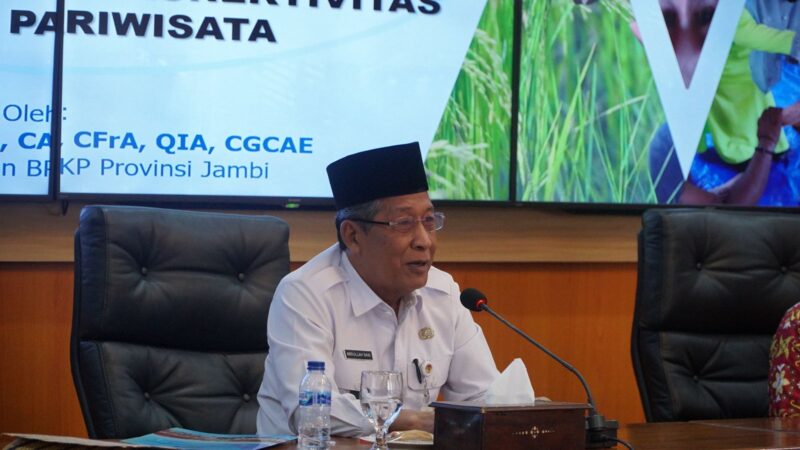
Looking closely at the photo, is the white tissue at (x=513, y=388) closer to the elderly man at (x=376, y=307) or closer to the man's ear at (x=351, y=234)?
the elderly man at (x=376, y=307)

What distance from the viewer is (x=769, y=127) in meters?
3.88

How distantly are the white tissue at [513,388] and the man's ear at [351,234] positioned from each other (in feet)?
1.96

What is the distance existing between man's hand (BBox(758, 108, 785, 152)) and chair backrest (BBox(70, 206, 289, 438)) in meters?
1.91

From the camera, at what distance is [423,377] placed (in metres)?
2.57

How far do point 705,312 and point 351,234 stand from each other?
3.34 feet

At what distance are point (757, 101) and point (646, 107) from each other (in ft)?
1.32

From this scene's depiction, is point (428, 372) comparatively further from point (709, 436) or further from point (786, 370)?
point (786, 370)

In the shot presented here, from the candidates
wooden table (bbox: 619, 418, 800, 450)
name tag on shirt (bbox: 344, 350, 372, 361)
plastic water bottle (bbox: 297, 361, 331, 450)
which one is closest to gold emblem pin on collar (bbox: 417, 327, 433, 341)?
name tag on shirt (bbox: 344, 350, 372, 361)

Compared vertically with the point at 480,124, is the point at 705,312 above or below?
below

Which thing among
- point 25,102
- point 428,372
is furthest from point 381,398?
point 25,102

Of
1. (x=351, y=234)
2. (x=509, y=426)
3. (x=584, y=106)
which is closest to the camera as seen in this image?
(x=509, y=426)

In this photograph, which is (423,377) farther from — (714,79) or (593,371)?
(714,79)

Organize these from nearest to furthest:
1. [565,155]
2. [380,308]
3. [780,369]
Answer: [380,308]
[780,369]
[565,155]

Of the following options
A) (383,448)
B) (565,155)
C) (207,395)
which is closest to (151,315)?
(207,395)
